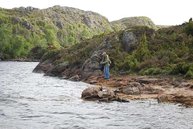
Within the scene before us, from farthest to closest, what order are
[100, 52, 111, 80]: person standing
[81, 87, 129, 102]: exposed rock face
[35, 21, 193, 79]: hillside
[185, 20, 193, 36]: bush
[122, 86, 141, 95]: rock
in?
[185, 20, 193, 36]: bush → [35, 21, 193, 79]: hillside → [100, 52, 111, 80]: person standing → [122, 86, 141, 95]: rock → [81, 87, 129, 102]: exposed rock face

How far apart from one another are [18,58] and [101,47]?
94360 mm

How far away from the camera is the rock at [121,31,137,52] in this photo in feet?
167

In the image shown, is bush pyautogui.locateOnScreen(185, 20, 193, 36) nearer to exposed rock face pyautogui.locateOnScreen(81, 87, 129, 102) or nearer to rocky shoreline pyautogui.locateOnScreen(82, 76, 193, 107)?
rocky shoreline pyautogui.locateOnScreen(82, 76, 193, 107)

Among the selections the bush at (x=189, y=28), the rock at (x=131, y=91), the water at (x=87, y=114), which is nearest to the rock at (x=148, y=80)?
the rock at (x=131, y=91)

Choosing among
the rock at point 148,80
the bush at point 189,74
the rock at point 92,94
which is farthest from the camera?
the rock at point 148,80

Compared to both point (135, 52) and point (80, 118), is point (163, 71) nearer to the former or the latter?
point (135, 52)

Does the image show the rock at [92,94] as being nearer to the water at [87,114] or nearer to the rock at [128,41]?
the water at [87,114]

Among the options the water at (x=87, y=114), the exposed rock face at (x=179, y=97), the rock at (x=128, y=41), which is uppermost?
the rock at (x=128, y=41)

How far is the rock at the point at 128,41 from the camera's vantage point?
5081 cm

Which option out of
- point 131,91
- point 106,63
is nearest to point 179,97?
point 131,91

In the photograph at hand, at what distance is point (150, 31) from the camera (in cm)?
5331

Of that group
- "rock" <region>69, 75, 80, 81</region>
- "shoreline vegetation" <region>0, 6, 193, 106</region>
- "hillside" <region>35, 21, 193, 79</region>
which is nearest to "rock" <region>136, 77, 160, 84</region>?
"shoreline vegetation" <region>0, 6, 193, 106</region>

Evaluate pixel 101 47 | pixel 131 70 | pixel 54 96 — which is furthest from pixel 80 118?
pixel 101 47

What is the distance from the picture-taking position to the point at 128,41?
51.5 m
